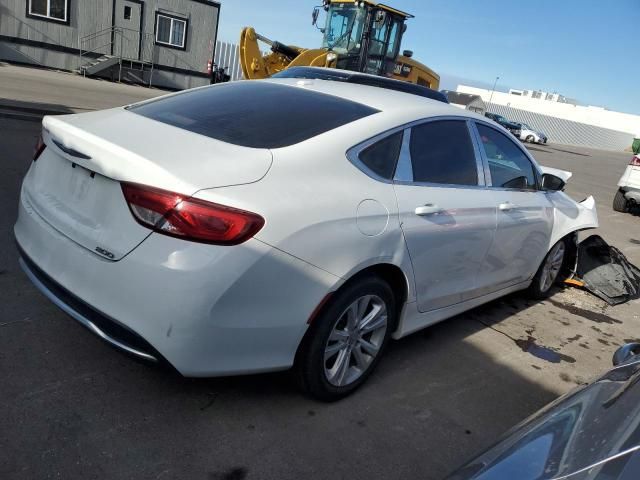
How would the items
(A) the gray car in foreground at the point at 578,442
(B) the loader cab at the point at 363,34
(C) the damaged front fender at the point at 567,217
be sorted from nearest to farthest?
(A) the gray car in foreground at the point at 578,442 < (C) the damaged front fender at the point at 567,217 < (B) the loader cab at the point at 363,34

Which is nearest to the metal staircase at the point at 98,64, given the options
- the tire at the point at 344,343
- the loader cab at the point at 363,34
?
the loader cab at the point at 363,34

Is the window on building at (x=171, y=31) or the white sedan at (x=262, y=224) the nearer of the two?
the white sedan at (x=262, y=224)

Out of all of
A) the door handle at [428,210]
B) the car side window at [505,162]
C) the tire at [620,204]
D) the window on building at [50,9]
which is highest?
the window on building at [50,9]

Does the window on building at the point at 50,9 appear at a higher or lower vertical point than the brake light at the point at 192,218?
higher

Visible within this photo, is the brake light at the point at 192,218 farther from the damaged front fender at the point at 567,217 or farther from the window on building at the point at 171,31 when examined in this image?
the window on building at the point at 171,31

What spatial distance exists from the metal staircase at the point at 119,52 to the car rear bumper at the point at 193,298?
830 inches

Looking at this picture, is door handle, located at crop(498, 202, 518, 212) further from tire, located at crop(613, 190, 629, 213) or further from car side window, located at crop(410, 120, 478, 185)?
tire, located at crop(613, 190, 629, 213)

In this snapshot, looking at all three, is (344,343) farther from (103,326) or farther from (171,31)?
(171,31)

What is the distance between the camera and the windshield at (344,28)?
→ 1412 cm

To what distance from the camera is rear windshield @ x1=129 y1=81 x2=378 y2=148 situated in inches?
108

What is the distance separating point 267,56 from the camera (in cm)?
1442

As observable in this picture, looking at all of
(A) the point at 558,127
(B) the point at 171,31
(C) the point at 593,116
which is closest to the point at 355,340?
(B) the point at 171,31

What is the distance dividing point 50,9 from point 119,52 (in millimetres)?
2785

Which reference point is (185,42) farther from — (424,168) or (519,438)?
(519,438)
